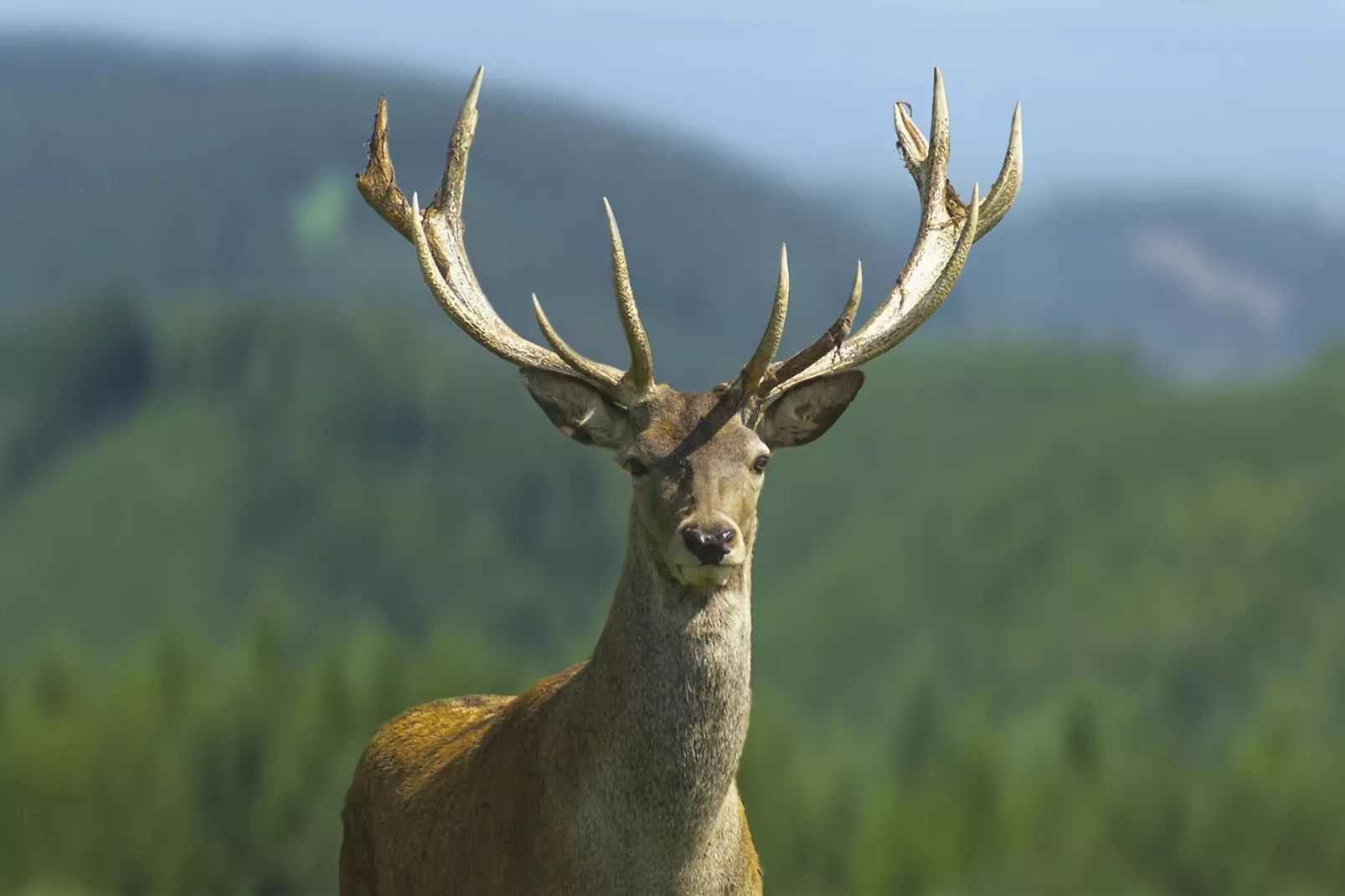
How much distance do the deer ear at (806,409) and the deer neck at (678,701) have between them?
0.71m

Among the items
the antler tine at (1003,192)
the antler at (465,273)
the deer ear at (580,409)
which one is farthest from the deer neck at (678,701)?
the antler tine at (1003,192)

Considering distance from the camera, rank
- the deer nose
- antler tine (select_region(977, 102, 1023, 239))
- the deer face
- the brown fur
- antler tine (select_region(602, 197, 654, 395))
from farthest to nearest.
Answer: antler tine (select_region(977, 102, 1023, 239)) < antler tine (select_region(602, 197, 654, 395)) < the brown fur < the deer face < the deer nose

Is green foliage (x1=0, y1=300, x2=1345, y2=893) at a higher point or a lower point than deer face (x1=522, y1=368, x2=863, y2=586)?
lower

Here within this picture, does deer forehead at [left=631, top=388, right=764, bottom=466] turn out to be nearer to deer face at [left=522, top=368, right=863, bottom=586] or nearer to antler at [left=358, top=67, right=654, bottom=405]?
deer face at [left=522, top=368, right=863, bottom=586]

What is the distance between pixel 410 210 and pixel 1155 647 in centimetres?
9777

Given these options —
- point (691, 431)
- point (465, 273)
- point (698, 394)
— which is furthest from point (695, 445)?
point (465, 273)

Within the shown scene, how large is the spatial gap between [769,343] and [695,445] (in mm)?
484

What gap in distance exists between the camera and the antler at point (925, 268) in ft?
25.6

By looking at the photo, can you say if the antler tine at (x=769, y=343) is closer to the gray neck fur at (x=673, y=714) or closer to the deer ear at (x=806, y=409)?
the deer ear at (x=806, y=409)

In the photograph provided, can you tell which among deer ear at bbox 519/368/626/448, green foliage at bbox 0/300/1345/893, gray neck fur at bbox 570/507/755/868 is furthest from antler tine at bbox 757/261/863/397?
green foliage at bbox 0/300/1345/893

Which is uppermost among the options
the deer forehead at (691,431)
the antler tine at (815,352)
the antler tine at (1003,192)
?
the antler tine at (1003,192)

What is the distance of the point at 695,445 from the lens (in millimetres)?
7391

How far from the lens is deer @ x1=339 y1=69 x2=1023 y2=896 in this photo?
7.23 metres

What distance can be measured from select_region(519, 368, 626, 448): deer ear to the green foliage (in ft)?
125
